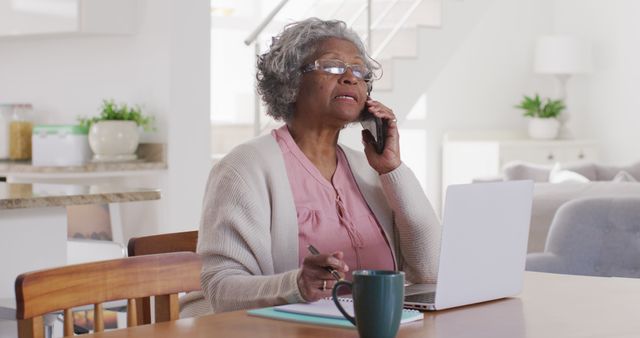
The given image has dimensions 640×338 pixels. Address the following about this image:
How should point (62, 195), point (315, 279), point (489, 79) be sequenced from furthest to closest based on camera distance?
point (489, 79)
point (62, 195)
point (315, 279)

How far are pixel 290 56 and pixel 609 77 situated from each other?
25.6 ft

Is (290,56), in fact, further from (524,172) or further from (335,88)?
(524,172)

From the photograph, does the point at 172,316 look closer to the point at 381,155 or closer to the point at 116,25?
the point at 381,155

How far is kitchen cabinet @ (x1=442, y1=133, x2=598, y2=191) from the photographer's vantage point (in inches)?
348

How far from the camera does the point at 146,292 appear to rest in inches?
71.5

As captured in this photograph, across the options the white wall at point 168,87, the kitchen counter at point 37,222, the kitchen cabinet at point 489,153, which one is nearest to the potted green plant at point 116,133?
the white wall at point 168,87

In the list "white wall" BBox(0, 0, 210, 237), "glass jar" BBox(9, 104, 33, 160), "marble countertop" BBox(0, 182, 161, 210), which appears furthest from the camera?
"glass jar" BBox(9, 104, 33, 160)

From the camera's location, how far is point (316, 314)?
69.0 inches

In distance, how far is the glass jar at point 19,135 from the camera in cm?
507

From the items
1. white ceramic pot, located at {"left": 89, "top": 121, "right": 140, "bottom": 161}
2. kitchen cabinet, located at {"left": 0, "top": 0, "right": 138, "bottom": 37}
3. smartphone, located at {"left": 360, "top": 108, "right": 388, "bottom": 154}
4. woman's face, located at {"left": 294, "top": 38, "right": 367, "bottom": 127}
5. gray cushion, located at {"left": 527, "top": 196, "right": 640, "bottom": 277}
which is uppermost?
kitchen cabinet, located at {"left": 0, "top": 0, "right": 138, "bottom": 37}

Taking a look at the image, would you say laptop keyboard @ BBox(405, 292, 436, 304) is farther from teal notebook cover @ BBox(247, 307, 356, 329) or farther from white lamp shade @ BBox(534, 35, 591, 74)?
white lamp shade @ BBox(534, 35, 591, 74)

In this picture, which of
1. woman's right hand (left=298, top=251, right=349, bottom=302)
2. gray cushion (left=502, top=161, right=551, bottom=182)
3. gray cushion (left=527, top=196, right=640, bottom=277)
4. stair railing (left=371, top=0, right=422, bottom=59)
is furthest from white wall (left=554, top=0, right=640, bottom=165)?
woman's right hand (left=298, top=251, right=349, bottom=302)

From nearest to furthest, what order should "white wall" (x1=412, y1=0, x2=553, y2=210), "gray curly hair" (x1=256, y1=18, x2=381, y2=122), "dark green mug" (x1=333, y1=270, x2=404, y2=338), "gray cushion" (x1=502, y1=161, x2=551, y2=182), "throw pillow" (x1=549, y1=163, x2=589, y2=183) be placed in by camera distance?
1. "dark green mug" (x1=333, y1=270, x2=404, y2=338)
2. "gray curly hair" (x1=256, y1=18, x2=381, y2=122)
3. "throw pillow" (x1=549, y1=163, x2=589, y2=183)
4. "gray cushion" (x1=502, y1=161, x2=551, y2=182)
5. "white wall" (x1=412, y1=0, x2=553, y2=210)

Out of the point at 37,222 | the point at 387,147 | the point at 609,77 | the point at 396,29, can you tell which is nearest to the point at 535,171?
the point at 396,29
